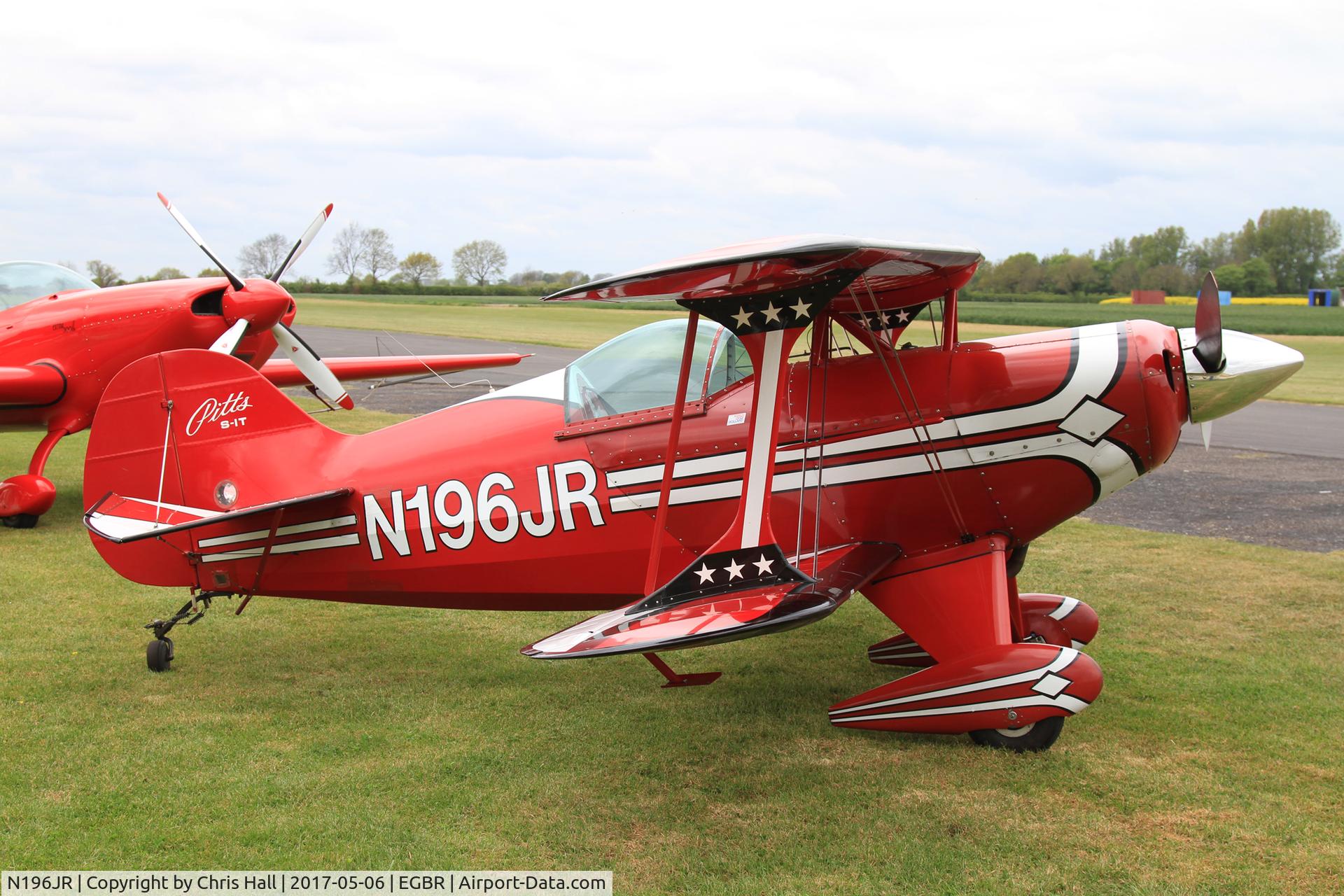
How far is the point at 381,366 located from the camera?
595 inches

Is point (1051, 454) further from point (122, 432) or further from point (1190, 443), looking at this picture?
point (1190, 443)

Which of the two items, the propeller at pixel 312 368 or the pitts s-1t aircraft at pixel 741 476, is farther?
the propeller at pixel 312 368

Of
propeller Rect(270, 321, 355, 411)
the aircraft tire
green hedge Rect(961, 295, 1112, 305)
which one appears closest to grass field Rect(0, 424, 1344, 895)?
the aircraft tire

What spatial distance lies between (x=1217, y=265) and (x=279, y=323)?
83.6 m

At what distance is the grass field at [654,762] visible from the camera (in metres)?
4.02

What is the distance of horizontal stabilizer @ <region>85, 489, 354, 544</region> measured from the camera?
5.73 meters

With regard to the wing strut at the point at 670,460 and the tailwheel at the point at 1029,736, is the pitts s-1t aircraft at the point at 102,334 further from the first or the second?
the tailwheel at the point at 1029,736

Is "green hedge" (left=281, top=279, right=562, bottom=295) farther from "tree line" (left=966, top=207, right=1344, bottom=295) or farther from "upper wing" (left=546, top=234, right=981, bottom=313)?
"upper wing" (left=546, top=234, right=981, bottom=313)

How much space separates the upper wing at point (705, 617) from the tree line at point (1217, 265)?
74.0 metres

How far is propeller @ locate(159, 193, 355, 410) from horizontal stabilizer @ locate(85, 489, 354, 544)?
2.44 m

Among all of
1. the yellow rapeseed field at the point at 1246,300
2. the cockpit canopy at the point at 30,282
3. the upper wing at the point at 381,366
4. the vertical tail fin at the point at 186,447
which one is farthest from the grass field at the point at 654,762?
the yellow rapeseed field at the point at 1246,300

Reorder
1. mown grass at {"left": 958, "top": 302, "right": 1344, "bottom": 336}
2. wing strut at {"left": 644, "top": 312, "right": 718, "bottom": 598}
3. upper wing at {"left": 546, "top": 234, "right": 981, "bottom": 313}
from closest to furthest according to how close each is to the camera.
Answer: upper wing at {"left": 546, "top": 234, "right": 981, "bottom": 313} < wing strut at {"left": 644, "top": 312, "right": 718, "bottom": 598} < mown grass at {"left": 958, "top": 302, "right": 1344, "bottom": 336}

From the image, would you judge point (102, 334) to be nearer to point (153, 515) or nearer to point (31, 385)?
point (31, 385)

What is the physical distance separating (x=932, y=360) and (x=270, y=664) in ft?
14.4
